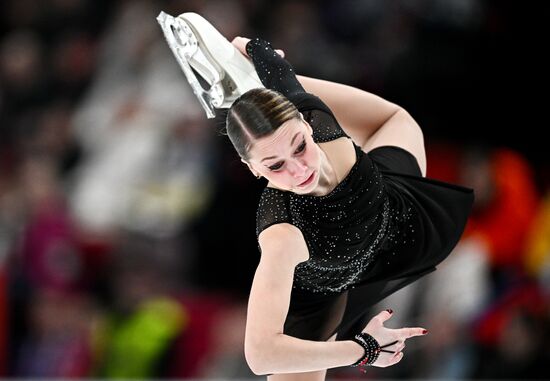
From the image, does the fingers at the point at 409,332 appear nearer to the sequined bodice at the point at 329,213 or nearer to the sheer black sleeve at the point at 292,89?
the sequined bodice at the point at 329,213

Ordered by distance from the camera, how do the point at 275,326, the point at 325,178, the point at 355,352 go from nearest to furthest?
1. the point at 275,326
2. the point at 355,352
3. the point at 325,178

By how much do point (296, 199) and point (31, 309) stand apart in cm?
377

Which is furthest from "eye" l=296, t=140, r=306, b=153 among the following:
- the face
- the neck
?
the neck

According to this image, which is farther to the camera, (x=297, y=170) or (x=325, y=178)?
(x=325, y=178)

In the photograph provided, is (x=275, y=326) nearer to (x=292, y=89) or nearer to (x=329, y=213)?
(x=329, y=213)

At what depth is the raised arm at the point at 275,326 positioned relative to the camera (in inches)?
131

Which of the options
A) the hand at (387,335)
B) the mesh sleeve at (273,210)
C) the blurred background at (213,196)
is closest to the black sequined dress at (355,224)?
the mesh sleeve at (273,210)

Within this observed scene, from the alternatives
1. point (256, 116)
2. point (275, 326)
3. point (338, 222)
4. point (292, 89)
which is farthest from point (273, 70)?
point (275, 326)

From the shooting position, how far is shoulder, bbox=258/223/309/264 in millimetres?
3385

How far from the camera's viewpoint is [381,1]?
8000mm

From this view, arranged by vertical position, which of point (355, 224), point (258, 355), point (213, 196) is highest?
point (355, 224)

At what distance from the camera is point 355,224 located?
3.67 meters

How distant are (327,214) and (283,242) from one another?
0.24 meters

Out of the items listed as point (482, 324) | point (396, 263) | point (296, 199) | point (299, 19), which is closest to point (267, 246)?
point (296, 199)
